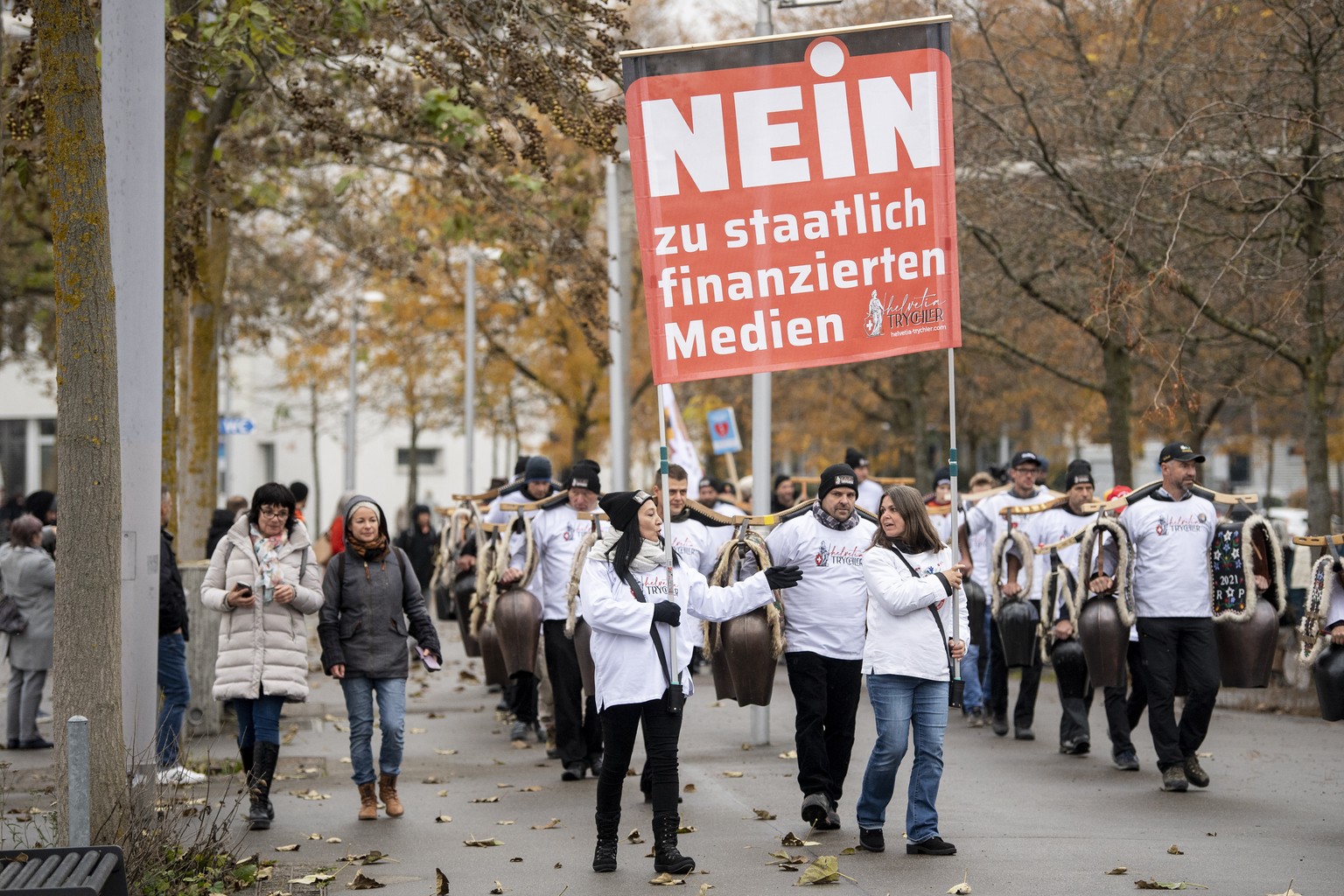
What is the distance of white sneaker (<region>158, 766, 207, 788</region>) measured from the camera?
7707mm

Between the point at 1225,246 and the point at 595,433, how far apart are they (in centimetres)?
2144

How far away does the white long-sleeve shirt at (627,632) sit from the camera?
746cm

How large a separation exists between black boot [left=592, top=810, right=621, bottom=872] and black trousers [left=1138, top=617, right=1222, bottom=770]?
3.70 m

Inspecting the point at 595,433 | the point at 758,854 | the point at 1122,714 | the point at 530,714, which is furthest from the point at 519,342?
the point at 758,854

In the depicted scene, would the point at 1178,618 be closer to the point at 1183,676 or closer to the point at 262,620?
the point at 1183,676

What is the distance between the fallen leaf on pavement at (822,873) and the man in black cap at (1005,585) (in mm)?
4993

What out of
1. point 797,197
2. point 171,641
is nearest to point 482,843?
point 171,641

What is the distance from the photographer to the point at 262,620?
9.00 metres

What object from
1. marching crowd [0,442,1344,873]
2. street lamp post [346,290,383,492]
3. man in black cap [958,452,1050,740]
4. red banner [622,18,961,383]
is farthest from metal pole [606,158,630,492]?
street lamp post [346,290,383,492]

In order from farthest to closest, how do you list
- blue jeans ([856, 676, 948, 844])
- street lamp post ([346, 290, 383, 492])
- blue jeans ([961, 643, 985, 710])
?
1. street lamp post ([346, 290, 383, 492])
2. blue jeans ([961, 643, 985, 710])
3. blue jeans ([856, 676, 948, 844])

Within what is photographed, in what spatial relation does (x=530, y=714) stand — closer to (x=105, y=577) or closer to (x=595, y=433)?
(x=105, y=577)

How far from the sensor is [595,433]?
37375 mm

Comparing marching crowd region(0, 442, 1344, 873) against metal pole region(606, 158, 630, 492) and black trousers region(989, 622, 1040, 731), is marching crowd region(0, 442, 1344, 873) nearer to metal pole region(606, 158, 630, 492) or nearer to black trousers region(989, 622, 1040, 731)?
black trousers region(989, 622, 1040, 731)

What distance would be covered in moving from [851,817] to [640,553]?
7.66 ft
